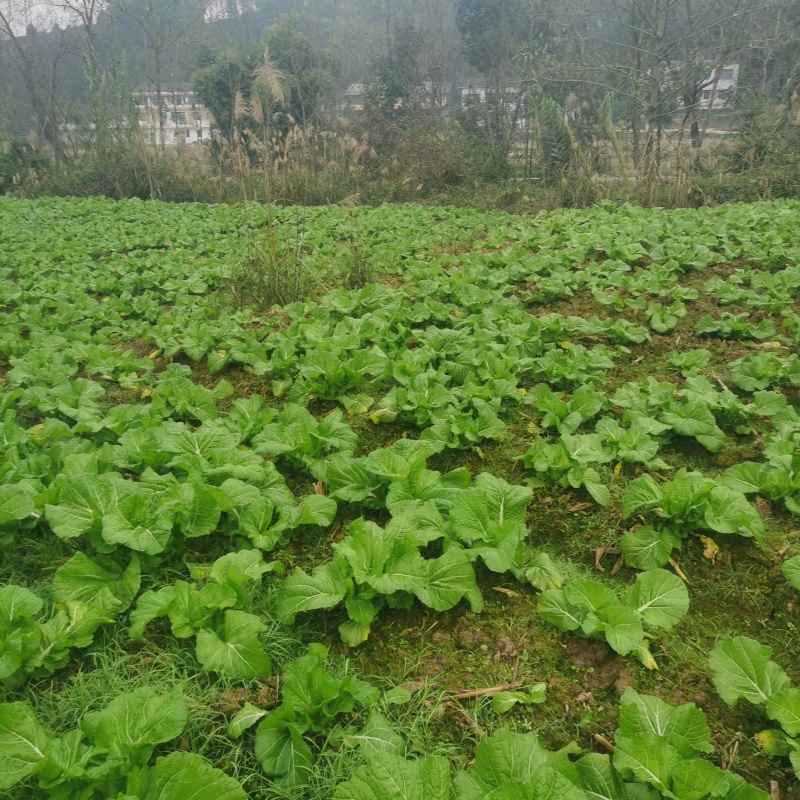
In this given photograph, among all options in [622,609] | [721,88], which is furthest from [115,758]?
[721,88]

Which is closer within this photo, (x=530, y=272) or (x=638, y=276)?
(x=638, y=276)

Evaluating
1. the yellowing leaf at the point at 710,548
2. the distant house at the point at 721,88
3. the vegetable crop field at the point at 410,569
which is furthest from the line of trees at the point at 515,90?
the yellowing leaf at the point at 710,548

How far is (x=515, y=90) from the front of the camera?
21453 mm

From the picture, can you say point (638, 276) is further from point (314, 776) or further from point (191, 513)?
point (314, 776)

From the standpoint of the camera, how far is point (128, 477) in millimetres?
2422

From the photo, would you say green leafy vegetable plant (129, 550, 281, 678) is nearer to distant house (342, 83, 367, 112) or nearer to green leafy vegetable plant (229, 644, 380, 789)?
green leafy vegetable plant (229, 644, 380, 789)

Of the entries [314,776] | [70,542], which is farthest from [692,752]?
[70,542]

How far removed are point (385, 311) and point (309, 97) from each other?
1919cm

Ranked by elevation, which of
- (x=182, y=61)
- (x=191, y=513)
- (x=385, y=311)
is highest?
(x=182, y=61)

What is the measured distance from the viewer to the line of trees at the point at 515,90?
12.8 meters

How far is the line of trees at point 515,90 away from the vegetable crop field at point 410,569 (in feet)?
27.2

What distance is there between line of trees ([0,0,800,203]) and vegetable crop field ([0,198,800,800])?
8280 mm

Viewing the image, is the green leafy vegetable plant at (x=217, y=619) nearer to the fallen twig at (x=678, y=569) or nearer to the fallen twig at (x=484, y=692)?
the fallen twig at (x=484, y=692)

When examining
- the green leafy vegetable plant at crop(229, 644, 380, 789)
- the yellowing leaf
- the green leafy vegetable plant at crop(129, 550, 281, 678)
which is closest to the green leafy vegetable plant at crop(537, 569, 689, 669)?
the yellowing leaf
